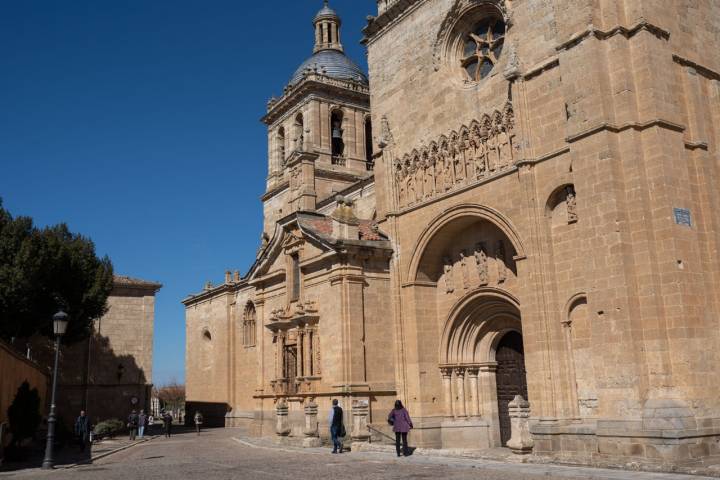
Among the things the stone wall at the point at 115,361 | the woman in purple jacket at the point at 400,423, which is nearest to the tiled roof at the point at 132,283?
the stone wall at the point at 115,361

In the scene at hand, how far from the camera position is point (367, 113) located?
41.2 meters

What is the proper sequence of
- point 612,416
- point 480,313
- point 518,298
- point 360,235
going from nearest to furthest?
point 612,416 → point 518,298 → point 480,313 → point 360,235

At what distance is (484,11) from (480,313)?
8917 mm

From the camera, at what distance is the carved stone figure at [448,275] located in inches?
795

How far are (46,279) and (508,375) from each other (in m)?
19.7

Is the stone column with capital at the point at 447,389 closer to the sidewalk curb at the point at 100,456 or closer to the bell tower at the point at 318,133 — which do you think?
the sidewalk curb at the point at 100,456

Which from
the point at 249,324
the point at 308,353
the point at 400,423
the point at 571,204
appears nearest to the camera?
the point at 571,204

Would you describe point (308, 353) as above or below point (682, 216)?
below

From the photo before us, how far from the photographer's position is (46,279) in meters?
28.1

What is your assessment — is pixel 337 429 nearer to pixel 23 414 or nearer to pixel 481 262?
pixel 481 262

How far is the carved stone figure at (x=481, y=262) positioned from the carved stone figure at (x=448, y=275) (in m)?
1.26

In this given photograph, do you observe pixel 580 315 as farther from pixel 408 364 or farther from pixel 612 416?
pixel 408 364

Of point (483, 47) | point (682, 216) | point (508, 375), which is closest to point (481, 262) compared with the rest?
point (508, 375)

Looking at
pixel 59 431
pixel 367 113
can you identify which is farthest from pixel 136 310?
pixel 367 113
